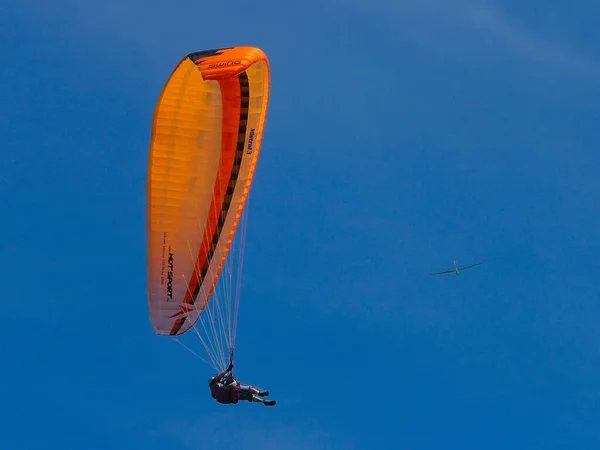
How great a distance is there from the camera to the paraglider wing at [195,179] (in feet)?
130

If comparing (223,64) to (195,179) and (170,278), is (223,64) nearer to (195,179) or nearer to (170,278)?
(195,179)

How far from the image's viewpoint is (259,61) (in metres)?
38.4

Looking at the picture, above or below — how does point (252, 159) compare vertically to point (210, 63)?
below

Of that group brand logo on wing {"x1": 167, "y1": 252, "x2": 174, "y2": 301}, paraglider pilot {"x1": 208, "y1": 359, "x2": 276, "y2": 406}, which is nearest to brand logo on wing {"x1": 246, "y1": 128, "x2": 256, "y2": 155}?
brand logo on wing {"x1": 167, "y1": 252, "x2": 174, "y2": 301}

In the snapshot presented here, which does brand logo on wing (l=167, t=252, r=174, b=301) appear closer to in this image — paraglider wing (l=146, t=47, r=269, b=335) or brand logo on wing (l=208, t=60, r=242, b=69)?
paraglider wing (l=146, t=47, r=269, b=335)

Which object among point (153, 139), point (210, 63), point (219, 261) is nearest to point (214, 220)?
point (219, 261)

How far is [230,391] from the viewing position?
131 feet

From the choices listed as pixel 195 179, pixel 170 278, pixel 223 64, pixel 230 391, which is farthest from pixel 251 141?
pixel 230 391

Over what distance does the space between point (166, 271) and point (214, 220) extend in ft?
8.56

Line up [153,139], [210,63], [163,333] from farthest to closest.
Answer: [163,333] < [153,139] < [210,63]

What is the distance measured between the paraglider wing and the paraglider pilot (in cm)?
323

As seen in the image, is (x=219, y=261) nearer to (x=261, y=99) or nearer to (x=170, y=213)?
(x=170, y=213)

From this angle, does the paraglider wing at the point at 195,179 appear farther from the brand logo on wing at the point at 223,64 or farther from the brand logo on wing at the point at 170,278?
the brand logo on wing at the point at 223,64

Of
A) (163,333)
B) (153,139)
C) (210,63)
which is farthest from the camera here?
(163,333)
